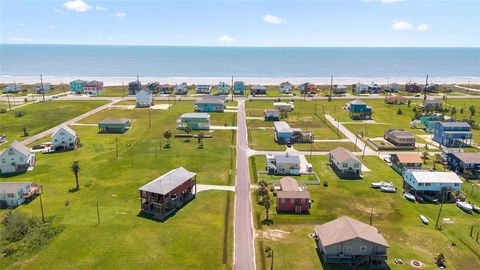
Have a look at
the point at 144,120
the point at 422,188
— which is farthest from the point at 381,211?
the point at 144,120

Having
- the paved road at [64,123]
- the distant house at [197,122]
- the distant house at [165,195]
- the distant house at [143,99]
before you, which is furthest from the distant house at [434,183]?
the distant house at [143,99]

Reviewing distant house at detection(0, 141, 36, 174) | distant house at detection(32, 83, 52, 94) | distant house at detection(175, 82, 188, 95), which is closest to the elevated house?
distant house at detection(0, 141, 36, 174)

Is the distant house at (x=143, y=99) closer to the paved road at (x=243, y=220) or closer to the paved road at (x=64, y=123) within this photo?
the paved road at (x=64, y=123)

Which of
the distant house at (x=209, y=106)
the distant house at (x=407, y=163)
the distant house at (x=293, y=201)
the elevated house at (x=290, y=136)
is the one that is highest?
the distant house at (x=209, y=106)

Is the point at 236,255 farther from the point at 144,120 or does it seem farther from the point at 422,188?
the point at 144,120

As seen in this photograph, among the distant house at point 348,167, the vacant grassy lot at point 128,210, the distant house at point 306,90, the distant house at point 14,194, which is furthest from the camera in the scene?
the distant house at point 306,90

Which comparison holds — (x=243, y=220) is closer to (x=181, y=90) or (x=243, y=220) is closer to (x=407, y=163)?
(x=407, y=163)

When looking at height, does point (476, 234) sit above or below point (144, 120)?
below
